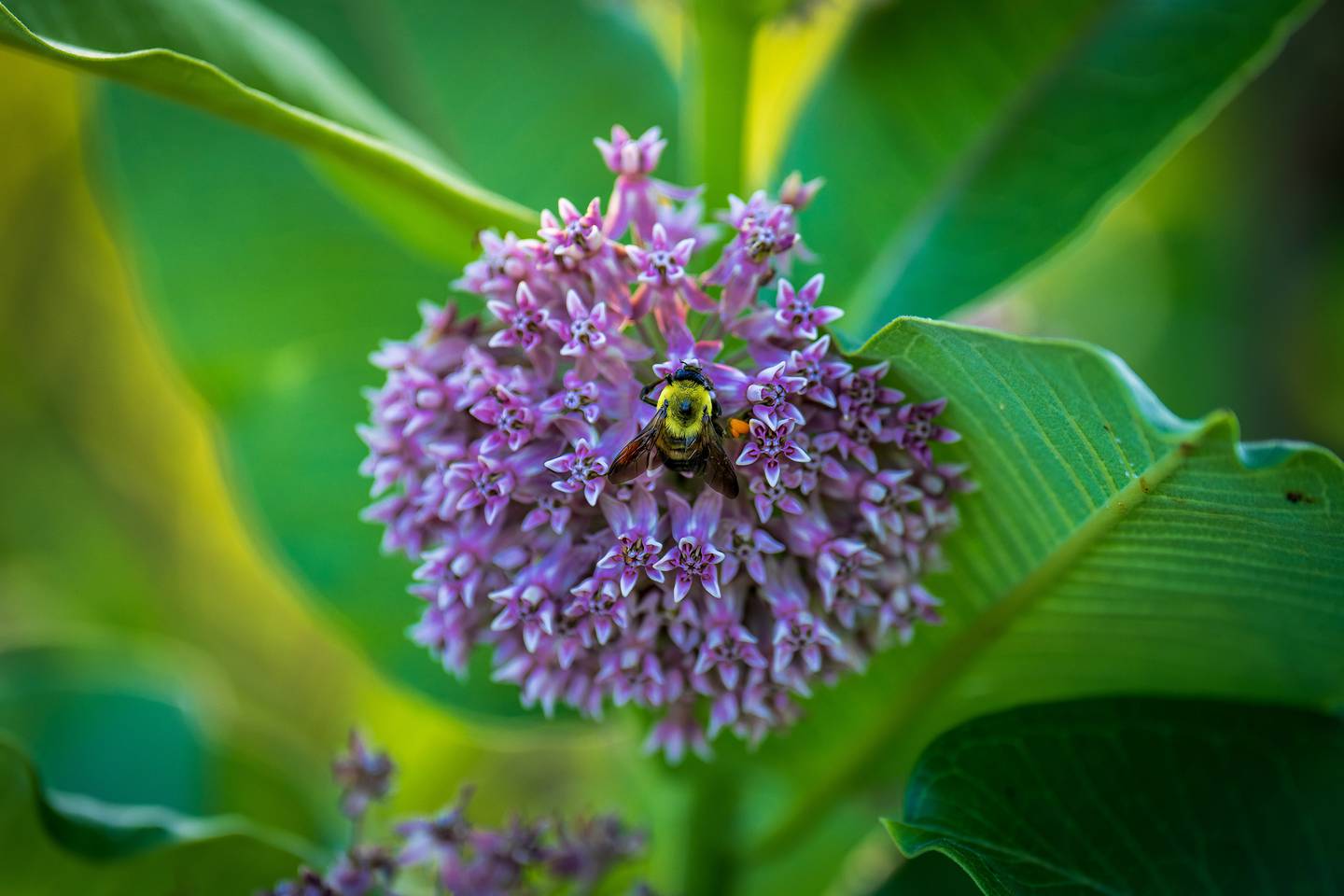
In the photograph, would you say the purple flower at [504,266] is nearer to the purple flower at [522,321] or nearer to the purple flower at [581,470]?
the purple flower at [522,321]

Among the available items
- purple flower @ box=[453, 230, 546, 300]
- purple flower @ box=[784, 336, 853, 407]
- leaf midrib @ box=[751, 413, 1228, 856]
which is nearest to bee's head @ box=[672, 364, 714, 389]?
purple flower @ box=[784, 336, 853, 407]

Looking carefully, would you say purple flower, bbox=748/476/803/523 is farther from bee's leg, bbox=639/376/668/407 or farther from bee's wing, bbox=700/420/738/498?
bee's leg, bbox=639/376/668/407

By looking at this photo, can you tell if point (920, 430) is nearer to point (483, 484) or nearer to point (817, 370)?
point (817, 370)

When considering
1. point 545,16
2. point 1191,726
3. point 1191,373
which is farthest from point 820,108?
point 1191,373

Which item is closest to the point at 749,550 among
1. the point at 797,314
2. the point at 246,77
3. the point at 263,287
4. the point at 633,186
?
the point at 797,314

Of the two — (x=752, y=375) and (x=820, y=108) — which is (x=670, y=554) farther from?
(x=820, y=108)
